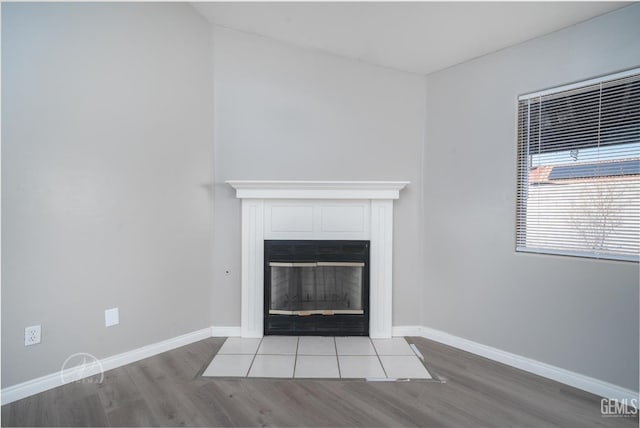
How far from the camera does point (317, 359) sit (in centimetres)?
225

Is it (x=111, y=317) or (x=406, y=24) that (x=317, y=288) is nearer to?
(x=111, y=317)

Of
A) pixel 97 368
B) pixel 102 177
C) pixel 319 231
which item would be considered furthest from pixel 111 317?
pixel 319 231

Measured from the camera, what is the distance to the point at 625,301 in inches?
71.4

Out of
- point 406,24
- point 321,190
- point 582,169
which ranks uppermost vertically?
point 406,24

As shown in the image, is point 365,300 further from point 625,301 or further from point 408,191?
point 625,301

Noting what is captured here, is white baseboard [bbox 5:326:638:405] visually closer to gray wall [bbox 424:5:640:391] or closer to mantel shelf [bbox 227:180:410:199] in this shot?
gray wall [bbox 424:5:640:391]

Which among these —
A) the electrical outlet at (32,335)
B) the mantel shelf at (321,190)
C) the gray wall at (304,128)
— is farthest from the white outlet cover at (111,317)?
the mantel shelf at (321,190)

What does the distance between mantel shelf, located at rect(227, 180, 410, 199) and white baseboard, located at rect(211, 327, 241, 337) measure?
1.22 meters

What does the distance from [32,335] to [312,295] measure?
195 centimetres

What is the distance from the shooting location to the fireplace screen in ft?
8.73

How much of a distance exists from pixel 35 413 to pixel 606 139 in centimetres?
386

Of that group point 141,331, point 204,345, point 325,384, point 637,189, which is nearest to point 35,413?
point 141,331

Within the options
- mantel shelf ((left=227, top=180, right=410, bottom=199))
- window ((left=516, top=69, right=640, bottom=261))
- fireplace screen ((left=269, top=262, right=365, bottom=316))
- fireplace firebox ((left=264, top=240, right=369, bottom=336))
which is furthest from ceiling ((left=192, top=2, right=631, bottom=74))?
fireplace screen ((left=269, top=262, right=365, bottom=316))

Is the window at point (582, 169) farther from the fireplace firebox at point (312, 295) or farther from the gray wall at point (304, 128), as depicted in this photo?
the fireplace firebox at point (312, 295)
